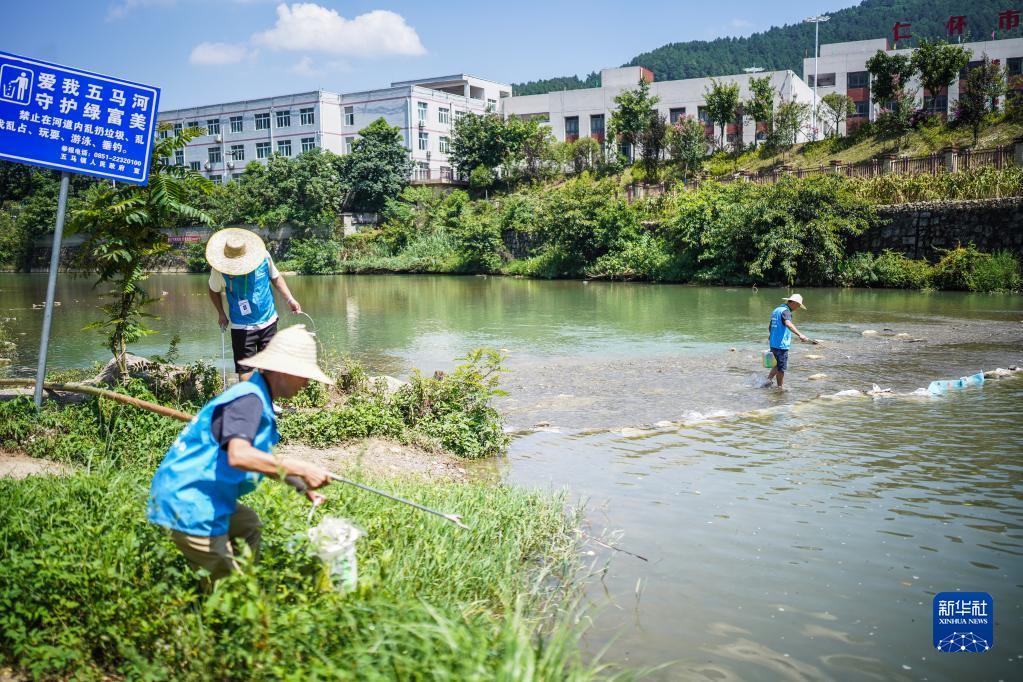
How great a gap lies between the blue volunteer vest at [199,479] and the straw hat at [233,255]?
12.9ft

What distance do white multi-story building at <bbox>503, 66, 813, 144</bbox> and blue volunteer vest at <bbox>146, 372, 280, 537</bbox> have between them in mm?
57660

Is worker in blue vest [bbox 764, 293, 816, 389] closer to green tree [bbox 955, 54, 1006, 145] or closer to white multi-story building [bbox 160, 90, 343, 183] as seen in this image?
green tree [bbox 955, 54, 1006, 145]

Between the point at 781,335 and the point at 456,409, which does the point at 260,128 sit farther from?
the point at 456,409

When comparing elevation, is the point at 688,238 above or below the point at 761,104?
below

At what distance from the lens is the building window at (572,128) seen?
220ft

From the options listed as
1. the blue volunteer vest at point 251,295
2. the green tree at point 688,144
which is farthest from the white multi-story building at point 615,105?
the blue volunteer vest at point 251,295

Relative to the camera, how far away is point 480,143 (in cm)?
5759

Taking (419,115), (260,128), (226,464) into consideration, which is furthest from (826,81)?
(226,464)

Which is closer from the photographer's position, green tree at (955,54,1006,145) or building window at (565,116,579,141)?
green tree at (955,54,1006,145)

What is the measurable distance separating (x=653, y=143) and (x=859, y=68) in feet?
75.1

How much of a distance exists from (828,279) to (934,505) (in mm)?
24728

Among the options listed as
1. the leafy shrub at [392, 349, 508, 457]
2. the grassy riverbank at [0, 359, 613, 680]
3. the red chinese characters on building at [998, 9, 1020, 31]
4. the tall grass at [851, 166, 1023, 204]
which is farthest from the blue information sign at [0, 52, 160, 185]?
the red chinese characters on building at [998, 9, 1020, 31]

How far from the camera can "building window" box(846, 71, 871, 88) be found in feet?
203

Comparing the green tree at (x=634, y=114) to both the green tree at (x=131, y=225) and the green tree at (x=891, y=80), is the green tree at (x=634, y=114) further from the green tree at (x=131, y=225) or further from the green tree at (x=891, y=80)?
the green tree at (x=131, y=225)
